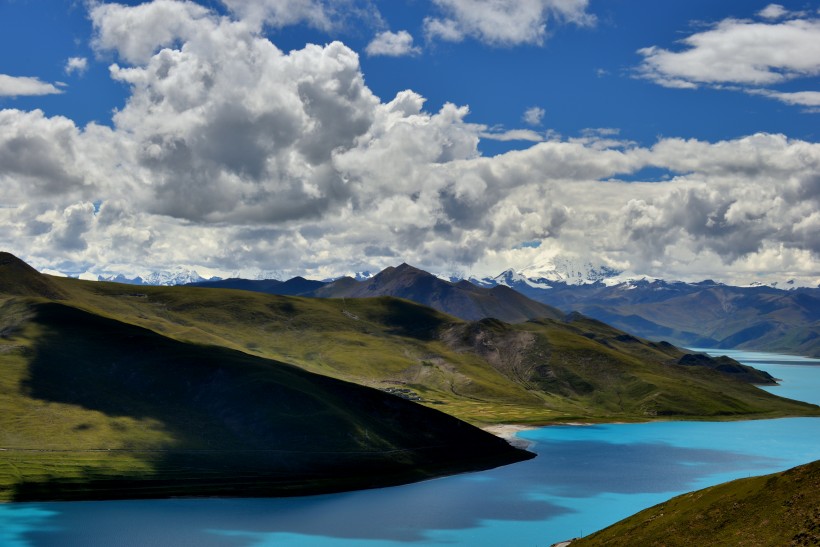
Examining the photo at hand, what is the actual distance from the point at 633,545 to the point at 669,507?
19359 mm

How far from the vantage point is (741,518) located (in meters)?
105

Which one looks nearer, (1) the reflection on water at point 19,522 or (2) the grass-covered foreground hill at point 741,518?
(2) the grass-covered foreground hill at point 741,518

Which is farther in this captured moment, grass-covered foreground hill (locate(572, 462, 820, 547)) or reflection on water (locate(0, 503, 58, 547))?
reflection on water (locate(0, 503, 58, 547))

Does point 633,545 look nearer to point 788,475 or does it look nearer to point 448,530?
point 788,475

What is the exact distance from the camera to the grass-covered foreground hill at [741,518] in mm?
95250

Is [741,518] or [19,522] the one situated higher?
[741,518]

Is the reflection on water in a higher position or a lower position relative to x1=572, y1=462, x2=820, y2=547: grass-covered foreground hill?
lower

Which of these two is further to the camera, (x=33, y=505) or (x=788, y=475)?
(x=33, y=505)

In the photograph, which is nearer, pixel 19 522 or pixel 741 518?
pixel 741 518

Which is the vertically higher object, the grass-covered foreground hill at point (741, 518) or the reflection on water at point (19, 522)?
the grass-covered foreground hill at point (741, 518)

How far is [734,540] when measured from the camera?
98.4m

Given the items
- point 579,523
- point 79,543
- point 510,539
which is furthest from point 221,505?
point 579,523

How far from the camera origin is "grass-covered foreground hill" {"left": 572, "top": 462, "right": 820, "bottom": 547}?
95250 mm

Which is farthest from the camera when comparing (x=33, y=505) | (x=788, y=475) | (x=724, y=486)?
(x=33, y=505)
